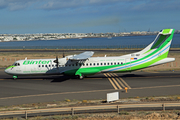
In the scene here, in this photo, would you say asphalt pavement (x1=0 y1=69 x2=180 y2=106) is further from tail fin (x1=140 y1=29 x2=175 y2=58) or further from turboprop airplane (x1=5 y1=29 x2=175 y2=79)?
tail fin (x1=140 y1=29 x2=175 y2=58)

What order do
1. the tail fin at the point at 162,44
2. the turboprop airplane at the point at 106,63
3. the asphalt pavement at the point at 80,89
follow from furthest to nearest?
the turboprop airplane at the point at 106,63 < the tail fin at the point at 162,44 < the asphalt pavement at the point at 80,89

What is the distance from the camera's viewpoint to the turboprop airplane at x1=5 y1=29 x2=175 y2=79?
34.9 m

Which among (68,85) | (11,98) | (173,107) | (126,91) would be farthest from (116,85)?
(11,98)

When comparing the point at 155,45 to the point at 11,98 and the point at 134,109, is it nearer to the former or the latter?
the point at 134,109

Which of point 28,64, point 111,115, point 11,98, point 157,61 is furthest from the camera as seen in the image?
point 28,64

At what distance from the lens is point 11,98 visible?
84.5 feet

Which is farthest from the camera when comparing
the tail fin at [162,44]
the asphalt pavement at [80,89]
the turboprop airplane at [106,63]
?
the turboprop airplane at [106,63]

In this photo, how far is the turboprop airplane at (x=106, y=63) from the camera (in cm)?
3491

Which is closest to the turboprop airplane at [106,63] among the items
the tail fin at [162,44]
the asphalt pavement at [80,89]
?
the tail fin at [162,44]

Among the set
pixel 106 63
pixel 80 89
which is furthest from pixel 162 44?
pixel 80 89

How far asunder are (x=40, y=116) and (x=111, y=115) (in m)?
5.88

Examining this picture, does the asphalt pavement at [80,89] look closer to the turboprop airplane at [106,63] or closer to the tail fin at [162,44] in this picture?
the turboprop airplane at [106,63]

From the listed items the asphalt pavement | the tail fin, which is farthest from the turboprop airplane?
the asphalt pavement

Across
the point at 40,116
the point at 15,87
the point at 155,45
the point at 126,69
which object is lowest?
the point at 40,116
